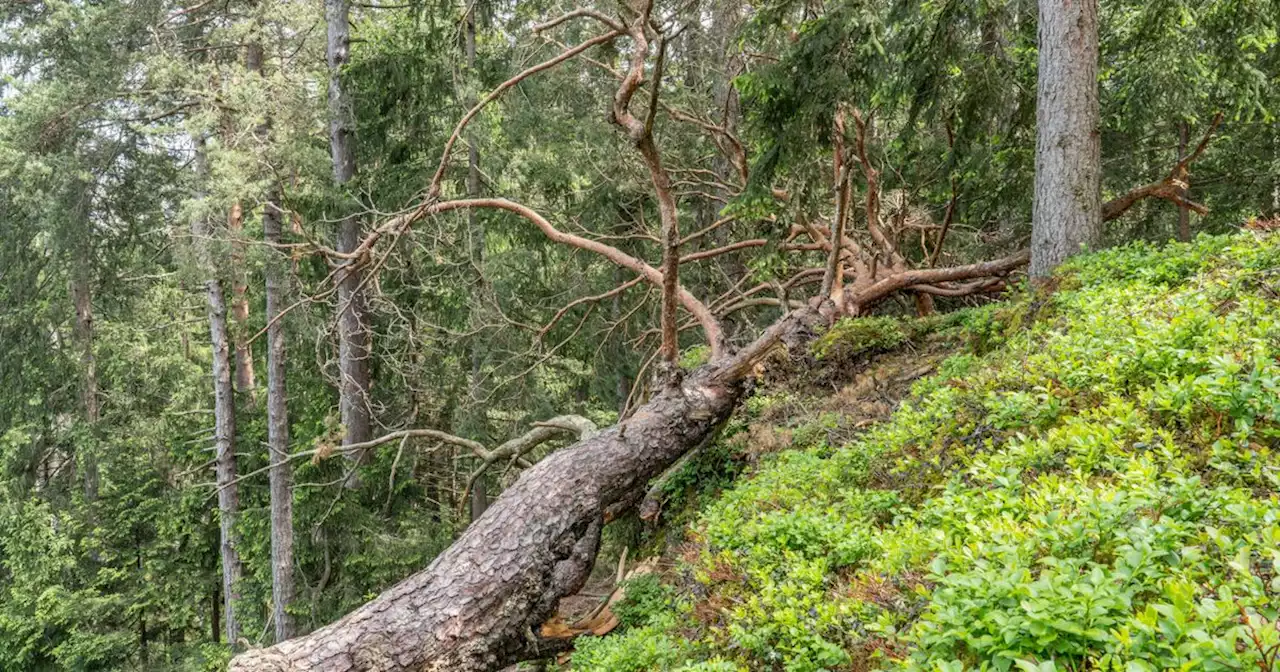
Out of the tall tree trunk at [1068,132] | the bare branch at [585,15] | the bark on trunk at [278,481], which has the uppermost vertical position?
the bare branch at [585,15]

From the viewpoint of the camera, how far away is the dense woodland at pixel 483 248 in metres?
5.70

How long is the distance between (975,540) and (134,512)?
57.2ft

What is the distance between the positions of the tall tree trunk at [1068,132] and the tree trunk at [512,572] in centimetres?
338

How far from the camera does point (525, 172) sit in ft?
32.6

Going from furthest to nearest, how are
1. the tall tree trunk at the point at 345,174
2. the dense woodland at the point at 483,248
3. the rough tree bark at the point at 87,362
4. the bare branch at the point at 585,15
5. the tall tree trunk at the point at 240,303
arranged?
the rough tree bark at the point at 87,362, the tall tree trunk at the point at 345,174, the tall tree trunk at the point at 240,303, the dense woodland at the point at 483,248, the bare branch at the point at 585,15

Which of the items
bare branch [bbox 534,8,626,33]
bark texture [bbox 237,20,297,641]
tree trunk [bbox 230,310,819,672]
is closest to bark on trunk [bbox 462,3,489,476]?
bark texture [bbox 237,20,297,641]

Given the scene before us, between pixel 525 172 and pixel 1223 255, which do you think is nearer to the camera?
pixel 1223 255

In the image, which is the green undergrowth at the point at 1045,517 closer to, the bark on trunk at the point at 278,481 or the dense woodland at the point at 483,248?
the dense woodland at the point at 483,248

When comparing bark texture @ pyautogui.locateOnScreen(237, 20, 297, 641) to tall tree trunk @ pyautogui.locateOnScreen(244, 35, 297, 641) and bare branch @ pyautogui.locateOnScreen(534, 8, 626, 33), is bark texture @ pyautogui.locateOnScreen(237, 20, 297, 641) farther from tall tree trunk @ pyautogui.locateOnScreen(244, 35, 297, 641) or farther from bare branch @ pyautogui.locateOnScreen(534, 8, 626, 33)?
bare branch @ pyautogui.locateOnScreen(534, 8, 626, 33)

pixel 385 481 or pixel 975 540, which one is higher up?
pixel 975 540

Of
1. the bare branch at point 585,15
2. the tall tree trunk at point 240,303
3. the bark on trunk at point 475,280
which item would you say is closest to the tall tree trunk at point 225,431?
the tall tree trunk at point 240,303

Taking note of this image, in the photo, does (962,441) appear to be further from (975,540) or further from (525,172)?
(525,172)

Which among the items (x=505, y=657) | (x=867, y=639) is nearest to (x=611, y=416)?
(x=505, y=657)

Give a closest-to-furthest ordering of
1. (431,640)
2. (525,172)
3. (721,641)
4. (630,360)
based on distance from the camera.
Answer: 1. (721,641)
2. (431,640)
3. (525,172)
4. (630,360)
